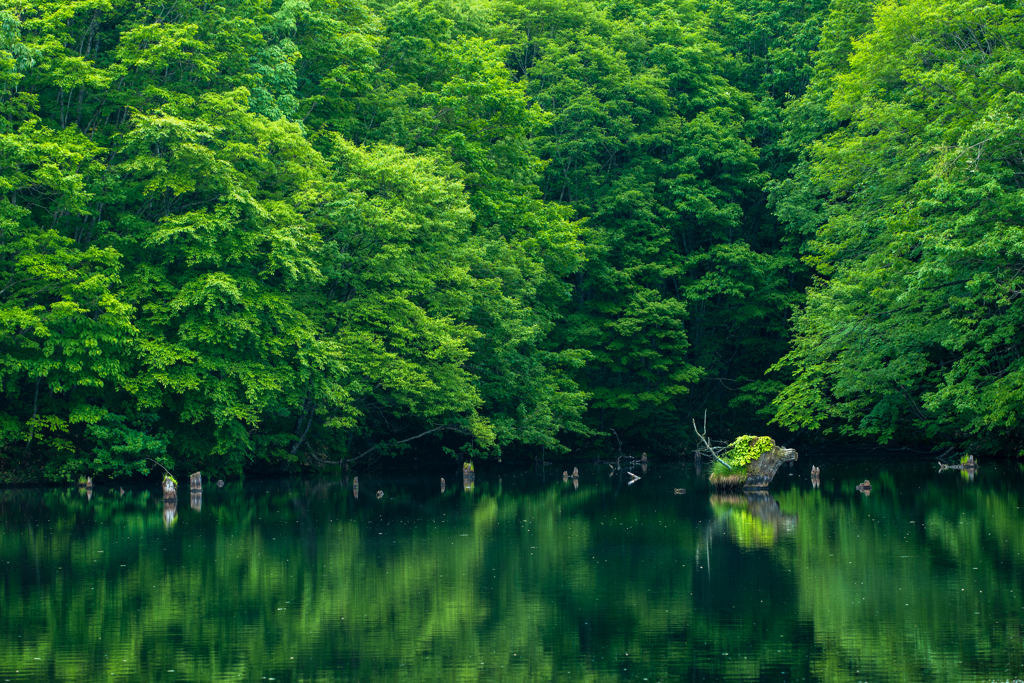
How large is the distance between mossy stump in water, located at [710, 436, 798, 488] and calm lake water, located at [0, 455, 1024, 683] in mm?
3535

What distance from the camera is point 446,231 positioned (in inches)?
1682

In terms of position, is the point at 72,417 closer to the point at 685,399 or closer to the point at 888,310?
the point at 888,310

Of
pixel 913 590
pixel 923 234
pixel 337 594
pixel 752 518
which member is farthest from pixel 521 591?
pixel 923 234

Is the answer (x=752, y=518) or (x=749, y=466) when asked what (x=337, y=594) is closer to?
(x=752, y=518)

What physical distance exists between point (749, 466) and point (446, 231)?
47.6ft

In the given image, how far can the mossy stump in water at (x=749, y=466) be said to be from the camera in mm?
34188

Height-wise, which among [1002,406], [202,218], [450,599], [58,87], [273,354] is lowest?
[450,599]

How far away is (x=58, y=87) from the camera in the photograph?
39344 millimetres

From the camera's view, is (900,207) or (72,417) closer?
(72,417)

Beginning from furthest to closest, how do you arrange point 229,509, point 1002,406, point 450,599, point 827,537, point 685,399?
point 685,399
point 1002,406
point 229,509
point 827,537
point 450,599

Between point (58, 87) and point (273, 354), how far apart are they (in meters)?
11.2

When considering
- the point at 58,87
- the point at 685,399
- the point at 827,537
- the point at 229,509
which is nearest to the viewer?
the point at 827,537

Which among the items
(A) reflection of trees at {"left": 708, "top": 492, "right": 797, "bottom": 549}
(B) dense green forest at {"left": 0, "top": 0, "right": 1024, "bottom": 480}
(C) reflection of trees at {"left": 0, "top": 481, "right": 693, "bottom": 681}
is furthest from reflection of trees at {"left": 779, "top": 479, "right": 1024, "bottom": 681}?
(B) dense green forest at {"left": 0, "top": 0, "right": 1024, "bottom": 480}

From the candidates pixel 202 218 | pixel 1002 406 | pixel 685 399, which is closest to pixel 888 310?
pixel 1002 406
